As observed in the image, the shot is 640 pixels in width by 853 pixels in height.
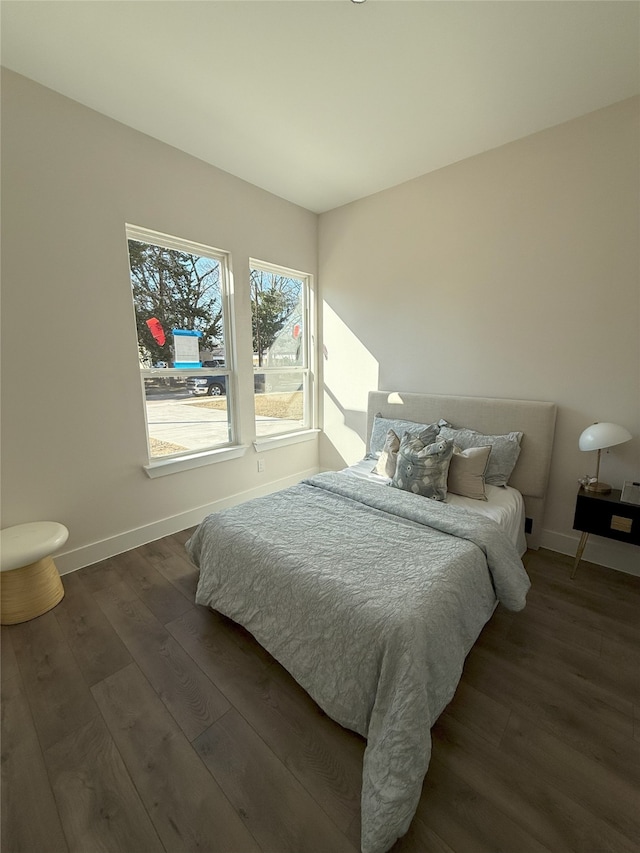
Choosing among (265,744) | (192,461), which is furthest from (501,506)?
(192,461)

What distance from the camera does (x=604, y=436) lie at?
81.0 inches

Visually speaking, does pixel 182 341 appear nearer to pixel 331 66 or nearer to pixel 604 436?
pixel 331 66

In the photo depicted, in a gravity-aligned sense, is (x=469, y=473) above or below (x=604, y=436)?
below

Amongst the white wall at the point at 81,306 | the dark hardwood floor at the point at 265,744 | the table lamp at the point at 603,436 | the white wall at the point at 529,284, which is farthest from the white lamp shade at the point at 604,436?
the white wall at the point at 81,306

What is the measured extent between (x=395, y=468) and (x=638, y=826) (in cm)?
174

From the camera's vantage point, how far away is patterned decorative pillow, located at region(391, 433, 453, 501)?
2227mm

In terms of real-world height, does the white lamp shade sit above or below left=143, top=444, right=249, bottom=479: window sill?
above

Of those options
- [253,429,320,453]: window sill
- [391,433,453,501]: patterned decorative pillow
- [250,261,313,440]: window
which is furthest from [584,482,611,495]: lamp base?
[250,261,313,440]: window

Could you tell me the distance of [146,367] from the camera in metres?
2.62

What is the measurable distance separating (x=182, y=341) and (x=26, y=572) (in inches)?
70.3

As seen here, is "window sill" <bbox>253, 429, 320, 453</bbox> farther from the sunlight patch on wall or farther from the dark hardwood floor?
the dark hardwood floor

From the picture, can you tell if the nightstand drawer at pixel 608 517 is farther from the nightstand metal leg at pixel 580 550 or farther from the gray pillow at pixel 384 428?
the gray pillow at pixel 384 428

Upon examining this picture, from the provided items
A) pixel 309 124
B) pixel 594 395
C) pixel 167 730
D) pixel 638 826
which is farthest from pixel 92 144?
pixel 638 826

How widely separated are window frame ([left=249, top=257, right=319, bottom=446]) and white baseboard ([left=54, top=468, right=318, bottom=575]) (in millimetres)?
587
